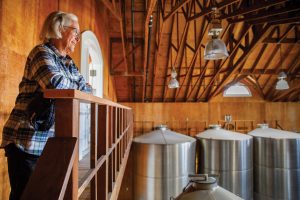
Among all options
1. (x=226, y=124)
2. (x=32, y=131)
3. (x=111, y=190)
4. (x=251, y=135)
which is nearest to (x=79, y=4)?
(x=111, y=190)

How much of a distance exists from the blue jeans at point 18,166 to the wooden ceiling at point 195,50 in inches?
191

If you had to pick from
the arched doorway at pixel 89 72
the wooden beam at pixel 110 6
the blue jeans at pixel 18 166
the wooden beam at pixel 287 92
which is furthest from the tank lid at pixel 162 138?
the wooden beam at pixel 287 92

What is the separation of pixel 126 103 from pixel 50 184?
35.2ft

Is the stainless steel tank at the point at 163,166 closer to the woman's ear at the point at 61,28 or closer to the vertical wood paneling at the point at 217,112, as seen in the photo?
the vertical wood paneling at the point at 217,112

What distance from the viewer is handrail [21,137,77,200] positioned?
0.79m

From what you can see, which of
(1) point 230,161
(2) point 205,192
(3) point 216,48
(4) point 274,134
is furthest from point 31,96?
(4) point 274,134

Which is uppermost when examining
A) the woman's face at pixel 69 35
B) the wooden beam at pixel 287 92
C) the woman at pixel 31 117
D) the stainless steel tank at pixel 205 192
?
the wooden beam at pixel 287 92

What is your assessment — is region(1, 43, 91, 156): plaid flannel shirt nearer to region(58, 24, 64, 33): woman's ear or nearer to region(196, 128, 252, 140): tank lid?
region(58, 24, 64, 33): woman's ear

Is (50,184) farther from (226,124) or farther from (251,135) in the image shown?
(226,124)

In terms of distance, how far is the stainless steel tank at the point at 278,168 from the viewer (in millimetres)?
7281

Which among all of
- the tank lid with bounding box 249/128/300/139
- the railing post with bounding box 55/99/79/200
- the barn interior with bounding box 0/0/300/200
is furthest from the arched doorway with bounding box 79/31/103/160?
the tank lid with bounding box 249/128/300/139

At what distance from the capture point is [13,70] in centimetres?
214

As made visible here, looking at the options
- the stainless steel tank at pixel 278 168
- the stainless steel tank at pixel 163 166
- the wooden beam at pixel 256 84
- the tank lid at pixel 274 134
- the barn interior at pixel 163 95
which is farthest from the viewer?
the wooden beam at pixel 256 84

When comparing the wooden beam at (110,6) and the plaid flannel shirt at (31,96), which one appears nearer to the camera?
the plaid flannel shirt at (31,96)
